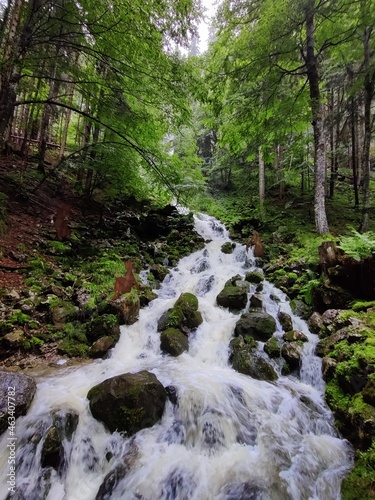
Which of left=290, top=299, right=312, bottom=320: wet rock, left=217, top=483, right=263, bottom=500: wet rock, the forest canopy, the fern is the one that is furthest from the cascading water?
the forest canopy

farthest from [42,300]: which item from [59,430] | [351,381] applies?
[351,381]

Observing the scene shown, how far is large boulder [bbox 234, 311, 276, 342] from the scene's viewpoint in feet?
19.4

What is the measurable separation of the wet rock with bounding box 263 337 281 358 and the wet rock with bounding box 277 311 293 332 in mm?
685

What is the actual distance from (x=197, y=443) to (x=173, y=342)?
2.33m

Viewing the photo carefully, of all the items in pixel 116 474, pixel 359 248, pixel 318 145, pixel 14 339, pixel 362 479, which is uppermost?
pixel 318 145

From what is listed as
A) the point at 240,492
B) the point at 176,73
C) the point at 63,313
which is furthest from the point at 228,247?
the point at 240,492

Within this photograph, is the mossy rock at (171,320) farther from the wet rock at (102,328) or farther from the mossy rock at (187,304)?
the wet rock at (102,328)

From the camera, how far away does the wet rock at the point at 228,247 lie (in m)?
11.4

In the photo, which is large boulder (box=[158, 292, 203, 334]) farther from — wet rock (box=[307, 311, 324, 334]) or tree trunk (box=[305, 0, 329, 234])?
tree trunk (box=[305, 0, 329, 234])

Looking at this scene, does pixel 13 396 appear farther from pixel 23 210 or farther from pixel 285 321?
pixel 23 210

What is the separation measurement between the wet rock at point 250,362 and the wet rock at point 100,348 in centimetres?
267

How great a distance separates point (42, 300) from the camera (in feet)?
19.6

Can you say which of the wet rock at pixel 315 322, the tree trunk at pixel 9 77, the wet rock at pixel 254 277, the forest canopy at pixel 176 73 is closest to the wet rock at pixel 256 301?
the wet rock at pixel 254 277

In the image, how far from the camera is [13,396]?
367 centimetres
